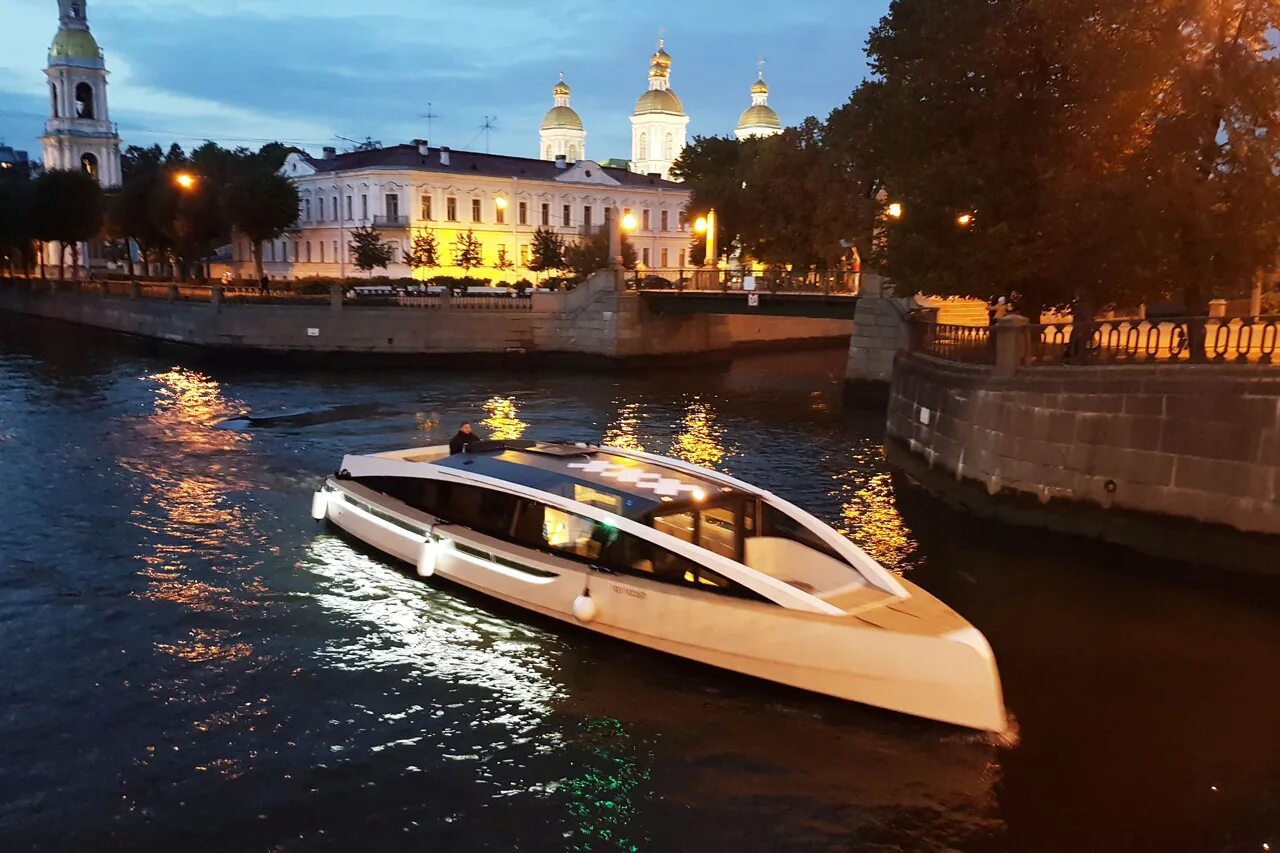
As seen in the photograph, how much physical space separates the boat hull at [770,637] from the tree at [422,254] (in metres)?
59.7

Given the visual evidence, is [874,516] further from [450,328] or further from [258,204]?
[258,204]

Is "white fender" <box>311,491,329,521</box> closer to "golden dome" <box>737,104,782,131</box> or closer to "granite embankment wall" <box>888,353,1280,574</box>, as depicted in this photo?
"granite embankment wall" <box>888,353,1280,574</box>

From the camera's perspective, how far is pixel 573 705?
34.4 feet

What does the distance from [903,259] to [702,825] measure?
16.7 m

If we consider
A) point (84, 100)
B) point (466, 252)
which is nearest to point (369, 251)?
point (466, 252)

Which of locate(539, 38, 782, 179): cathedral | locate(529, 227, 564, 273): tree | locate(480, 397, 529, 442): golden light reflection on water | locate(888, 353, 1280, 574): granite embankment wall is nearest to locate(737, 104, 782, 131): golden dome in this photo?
locate(539, 38, 782, 179): cathedral

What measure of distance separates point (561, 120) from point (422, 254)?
44.8 metres

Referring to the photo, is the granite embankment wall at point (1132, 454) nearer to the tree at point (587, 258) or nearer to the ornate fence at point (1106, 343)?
the ornate fence at point (1106, 343)

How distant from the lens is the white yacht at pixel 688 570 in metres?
9.68

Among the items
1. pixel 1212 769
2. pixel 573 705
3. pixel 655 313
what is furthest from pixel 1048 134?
pixel 655 313

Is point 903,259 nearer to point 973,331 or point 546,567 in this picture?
point 973,331

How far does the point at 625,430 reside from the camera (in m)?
28.5

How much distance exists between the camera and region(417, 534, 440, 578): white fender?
1339 centimetres

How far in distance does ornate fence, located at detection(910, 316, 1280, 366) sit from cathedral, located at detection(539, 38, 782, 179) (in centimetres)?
9089
